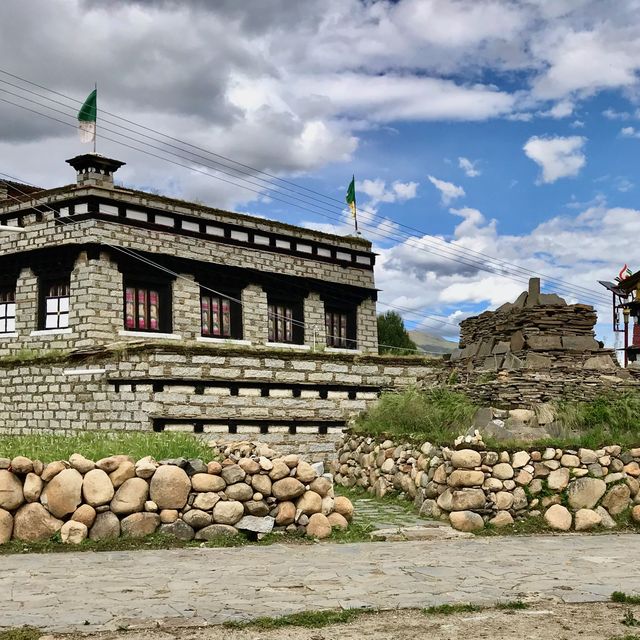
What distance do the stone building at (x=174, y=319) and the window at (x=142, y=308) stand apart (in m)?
0.04

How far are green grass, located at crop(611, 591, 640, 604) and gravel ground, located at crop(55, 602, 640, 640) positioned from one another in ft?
0.90

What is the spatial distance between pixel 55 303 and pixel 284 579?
15.8m

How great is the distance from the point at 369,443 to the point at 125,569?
7.51 m

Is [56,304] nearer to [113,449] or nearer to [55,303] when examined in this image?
[55,303]

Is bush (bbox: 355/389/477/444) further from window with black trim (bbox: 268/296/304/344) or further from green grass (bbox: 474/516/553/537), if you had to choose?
window with black trim (bbox: 268/296/304/344)

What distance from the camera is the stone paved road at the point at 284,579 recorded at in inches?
242

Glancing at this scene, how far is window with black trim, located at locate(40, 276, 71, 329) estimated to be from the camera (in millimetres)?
20984

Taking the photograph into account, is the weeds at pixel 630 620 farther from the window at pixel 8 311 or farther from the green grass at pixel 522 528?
the window at pixel 8 311

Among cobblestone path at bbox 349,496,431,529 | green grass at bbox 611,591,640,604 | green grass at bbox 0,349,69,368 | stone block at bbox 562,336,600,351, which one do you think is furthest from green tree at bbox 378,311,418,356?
green grass at bbox 611,591,640,604

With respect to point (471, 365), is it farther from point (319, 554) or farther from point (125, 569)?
point (125, 569)

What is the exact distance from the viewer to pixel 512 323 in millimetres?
15164

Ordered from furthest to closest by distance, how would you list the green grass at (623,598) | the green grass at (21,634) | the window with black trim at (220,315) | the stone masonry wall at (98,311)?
1. the window with black trim at (220,315)
2. the stone masonry wall at (98,311)
3. the green grass at (623,598)
4. the green grass at (21,634)

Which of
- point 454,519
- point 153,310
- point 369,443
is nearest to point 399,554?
point 454,519

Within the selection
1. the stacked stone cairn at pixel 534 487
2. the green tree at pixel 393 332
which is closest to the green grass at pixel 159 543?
the stacked stone cairn at pixel 534 487
